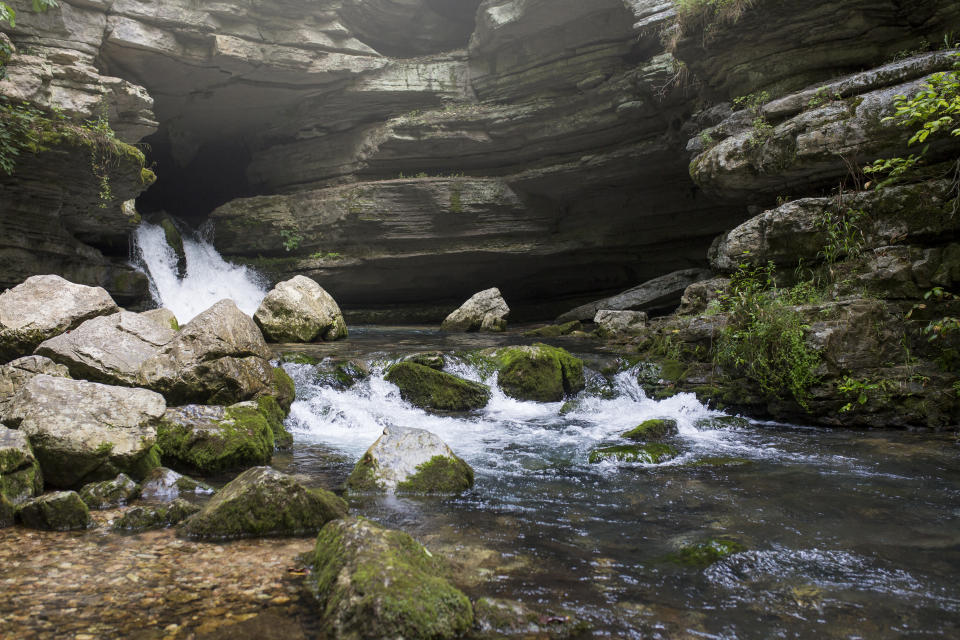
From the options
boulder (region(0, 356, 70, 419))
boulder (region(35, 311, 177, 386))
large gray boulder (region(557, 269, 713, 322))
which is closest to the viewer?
boulder (region(0, 356, 70, 419))

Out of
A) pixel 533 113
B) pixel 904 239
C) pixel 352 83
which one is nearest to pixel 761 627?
pixel 904 239

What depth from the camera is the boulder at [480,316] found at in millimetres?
15187

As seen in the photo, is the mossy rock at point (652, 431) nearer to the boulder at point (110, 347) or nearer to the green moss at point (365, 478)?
the green moss at point (365, 478)

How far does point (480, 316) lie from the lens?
15.3m

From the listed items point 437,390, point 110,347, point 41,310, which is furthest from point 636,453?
point 41,310

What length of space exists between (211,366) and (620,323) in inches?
377

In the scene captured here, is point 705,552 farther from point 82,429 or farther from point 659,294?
point 659,294

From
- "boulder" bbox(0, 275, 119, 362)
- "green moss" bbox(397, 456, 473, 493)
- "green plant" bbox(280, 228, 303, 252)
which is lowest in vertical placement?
"green moss" bbox(397, 456, 473, 493)

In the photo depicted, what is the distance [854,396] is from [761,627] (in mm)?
5193

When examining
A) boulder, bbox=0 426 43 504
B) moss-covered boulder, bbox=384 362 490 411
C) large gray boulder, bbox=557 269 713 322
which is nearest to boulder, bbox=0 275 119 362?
boulder, bbox=0 426 43 504

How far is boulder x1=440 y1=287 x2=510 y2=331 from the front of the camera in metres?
15.2

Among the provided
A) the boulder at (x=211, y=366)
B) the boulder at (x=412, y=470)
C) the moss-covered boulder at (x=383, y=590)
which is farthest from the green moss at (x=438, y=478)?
the boulder at (x=211, y=366)

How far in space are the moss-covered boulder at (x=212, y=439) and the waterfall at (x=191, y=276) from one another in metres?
10.0

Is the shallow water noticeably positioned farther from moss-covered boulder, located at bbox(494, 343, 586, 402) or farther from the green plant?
the green plant
